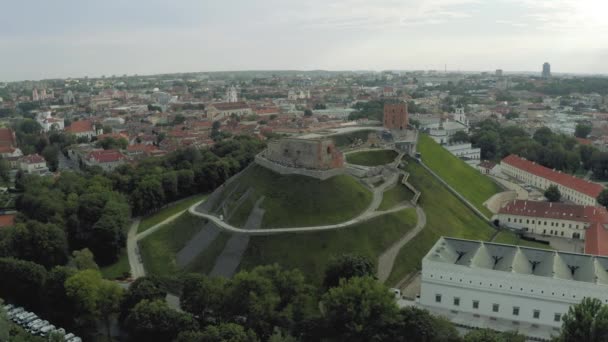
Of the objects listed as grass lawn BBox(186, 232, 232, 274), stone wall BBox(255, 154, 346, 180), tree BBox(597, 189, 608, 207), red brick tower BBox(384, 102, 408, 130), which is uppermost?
red brick tower BBox(384, 102, 408, 130)

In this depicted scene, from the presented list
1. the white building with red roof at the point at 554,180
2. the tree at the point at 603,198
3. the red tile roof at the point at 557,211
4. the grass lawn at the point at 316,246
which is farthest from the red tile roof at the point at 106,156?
the tree at the point at 603,198

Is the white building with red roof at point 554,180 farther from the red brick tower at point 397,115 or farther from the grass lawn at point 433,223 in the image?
the red brick tower at point 397,115

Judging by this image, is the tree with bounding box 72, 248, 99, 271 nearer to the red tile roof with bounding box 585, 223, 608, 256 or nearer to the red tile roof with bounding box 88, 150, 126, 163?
the red tile roof with bounding box 585, 223, 608, 256

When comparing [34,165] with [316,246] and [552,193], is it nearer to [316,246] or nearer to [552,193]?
[316,246]

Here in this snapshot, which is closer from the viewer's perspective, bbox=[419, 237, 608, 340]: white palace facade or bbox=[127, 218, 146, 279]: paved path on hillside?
bbox=[419, 237, 608, 340]: white palace facade

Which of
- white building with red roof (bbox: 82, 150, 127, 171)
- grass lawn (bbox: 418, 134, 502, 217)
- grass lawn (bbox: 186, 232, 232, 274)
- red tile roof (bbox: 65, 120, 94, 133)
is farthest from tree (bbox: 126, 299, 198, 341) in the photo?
red tile roof (bbox: 65, 120, 94, 133)

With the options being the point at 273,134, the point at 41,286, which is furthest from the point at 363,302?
the point at 273,134
